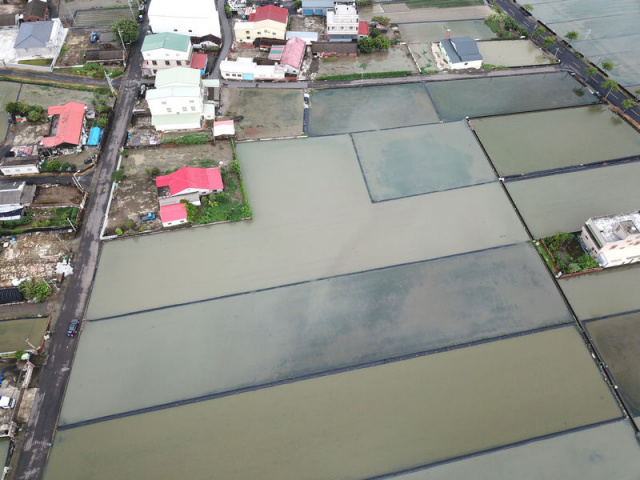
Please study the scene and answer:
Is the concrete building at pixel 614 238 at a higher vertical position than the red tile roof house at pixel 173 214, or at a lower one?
lower

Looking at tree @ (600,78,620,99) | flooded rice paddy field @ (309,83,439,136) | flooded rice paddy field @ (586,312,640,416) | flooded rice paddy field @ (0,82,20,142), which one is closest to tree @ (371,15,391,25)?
flooded rice paddy field @ (309,83,439,136)

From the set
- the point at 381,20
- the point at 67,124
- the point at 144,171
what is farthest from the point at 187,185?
the point at 381,20

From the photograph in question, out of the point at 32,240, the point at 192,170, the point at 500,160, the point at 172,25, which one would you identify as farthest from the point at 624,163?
the point at 32,240

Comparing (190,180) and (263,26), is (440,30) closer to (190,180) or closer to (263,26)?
(263,26)

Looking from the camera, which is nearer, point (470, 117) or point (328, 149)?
point (328, 149)

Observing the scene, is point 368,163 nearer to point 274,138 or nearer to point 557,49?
point 274,138

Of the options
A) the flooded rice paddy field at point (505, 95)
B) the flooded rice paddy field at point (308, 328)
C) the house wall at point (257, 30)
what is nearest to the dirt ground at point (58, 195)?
the flooded rice paddy field at point (308, 328)

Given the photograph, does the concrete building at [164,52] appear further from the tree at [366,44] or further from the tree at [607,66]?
the tree at [607,66]
